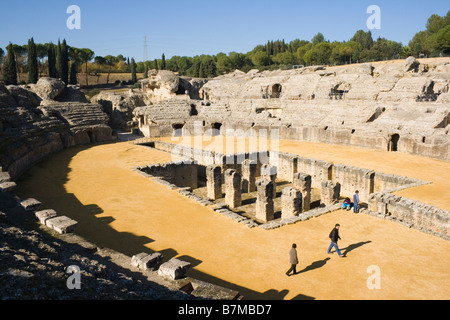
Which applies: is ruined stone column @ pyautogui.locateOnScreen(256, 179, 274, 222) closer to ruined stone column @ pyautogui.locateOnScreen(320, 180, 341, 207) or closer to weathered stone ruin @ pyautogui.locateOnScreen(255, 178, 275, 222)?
weathered stone ruin @ pyautogui.locateOnScreen(255, 178, 275, 222)

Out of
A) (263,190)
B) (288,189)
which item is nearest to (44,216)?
(263,190)

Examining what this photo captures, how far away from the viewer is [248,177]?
15.1m

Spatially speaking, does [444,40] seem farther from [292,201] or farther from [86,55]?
[86,55]

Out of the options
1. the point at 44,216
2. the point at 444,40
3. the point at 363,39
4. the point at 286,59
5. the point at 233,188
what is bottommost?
the point at 233,188

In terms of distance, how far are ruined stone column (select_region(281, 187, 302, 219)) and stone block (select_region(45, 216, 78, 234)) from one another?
6.49 metres

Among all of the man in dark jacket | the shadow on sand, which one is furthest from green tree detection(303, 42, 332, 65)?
the man in dark jacket

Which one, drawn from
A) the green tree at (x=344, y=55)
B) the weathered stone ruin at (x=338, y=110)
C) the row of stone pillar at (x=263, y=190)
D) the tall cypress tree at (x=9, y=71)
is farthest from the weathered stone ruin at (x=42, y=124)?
the green tree at (x=344, y=55)

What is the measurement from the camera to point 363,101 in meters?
23.5

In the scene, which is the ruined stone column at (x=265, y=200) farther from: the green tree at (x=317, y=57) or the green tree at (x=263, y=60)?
the green tree at (x=263, y=60)

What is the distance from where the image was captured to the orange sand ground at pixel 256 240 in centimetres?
653

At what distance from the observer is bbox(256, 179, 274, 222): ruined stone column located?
447 inches

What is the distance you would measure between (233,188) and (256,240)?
4377 millimetres

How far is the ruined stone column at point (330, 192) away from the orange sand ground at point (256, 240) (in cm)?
204
